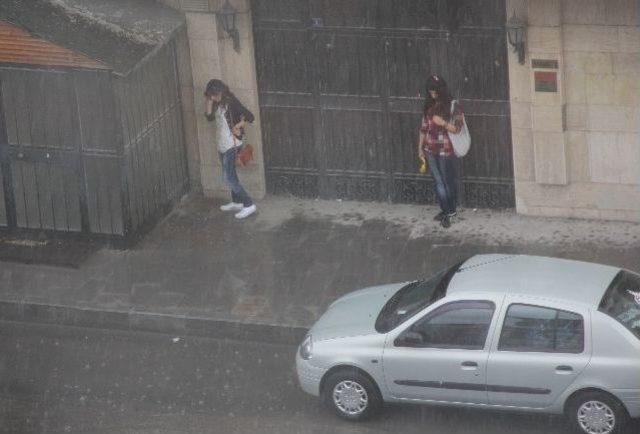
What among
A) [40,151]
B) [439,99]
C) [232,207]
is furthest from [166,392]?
[439,99]

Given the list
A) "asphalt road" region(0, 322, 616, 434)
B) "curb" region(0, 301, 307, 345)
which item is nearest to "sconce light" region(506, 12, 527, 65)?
"curb" region(0, 301, 307, 345)

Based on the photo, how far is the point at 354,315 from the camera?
13109 millimetres

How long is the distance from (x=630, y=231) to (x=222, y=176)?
5.29 meters

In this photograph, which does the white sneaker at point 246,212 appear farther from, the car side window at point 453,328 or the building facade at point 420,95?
the car side window at point 453,328

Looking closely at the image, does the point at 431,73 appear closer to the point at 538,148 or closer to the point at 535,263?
the point at 538,148

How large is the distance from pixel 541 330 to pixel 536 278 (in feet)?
2.15

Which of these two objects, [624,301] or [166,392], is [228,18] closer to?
[166,392]

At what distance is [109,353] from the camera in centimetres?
1479

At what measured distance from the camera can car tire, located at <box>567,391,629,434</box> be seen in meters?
11.8

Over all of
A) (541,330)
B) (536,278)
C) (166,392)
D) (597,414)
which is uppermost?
(536,278)

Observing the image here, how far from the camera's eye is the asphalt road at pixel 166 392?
42.1 feet

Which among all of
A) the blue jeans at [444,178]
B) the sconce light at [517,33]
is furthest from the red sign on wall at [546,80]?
the blue jeans at [444,178]

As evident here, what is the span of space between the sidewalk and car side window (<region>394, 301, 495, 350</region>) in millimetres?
2579

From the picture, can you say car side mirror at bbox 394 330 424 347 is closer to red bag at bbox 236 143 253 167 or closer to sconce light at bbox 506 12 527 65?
sconce light at bbox 506 12 527 65
